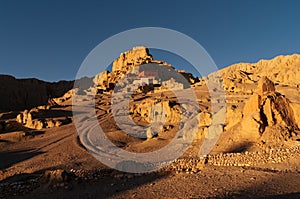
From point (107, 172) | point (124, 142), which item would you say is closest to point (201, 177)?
point (107, 172)

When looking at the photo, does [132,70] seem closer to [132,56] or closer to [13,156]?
[132,56]

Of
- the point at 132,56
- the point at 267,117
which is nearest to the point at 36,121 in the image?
the point at 267,117

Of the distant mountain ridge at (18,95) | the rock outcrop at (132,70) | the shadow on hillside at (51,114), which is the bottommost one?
the shadow on hillside at (51,114)

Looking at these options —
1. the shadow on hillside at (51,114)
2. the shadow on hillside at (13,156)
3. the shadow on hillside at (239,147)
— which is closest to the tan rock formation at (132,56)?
the shadow on hillside at (51,114)

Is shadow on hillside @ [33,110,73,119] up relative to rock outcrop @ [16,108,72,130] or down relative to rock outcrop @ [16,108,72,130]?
up

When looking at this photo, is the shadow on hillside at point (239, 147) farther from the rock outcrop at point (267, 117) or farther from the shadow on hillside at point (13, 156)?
the shadow on hillside at point (13, 156)

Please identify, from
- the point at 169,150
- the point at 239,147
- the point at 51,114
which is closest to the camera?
the point at 239,147

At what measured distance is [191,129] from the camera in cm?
2267

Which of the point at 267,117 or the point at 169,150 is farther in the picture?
the point at 169,150

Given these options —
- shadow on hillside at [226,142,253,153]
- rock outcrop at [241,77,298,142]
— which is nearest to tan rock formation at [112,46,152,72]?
rock outcrop at [241,77,298,142]

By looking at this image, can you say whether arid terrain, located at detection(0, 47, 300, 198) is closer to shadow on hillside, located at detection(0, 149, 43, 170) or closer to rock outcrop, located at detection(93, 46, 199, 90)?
shadow on hillside, located at detection(0, 149, 43, 170)

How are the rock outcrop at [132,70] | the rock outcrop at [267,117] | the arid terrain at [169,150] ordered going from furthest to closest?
the rock outcrop at [132,70] < the rock outcrop at [267,117] < the arid terrain at [169,150]

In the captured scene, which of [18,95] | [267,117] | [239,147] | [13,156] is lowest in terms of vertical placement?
[13,156]

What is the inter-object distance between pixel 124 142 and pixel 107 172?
14.0 m
